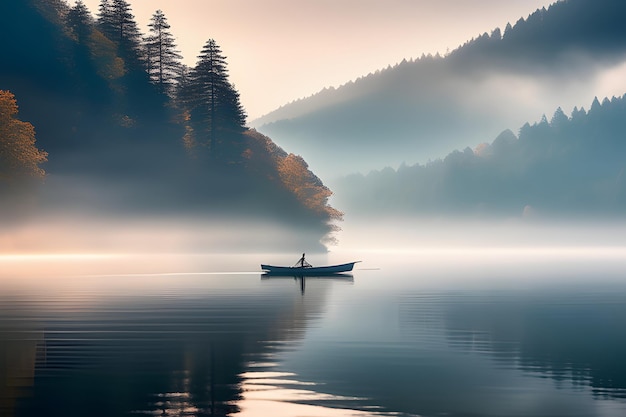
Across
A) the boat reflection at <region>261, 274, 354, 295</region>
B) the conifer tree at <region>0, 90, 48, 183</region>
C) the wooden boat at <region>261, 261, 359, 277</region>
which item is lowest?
the boat reflection at <region>261, 274, 354, 295</region>

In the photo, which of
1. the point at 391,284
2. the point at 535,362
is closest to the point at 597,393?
the point at 535,362

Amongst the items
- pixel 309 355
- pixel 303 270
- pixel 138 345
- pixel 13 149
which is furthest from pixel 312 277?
→ pixel 309 355

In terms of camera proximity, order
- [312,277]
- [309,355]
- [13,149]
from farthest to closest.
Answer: [13,149] → [312,277] → [309,355]

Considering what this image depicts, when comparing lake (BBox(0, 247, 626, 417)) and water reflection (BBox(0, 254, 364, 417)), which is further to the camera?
water reflection (BBox(0, 254, 364, 417))

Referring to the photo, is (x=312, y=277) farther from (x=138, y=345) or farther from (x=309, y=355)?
(x=309, y=355)

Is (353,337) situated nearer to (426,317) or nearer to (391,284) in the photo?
(426,317)

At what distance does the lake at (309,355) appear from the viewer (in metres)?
29.2

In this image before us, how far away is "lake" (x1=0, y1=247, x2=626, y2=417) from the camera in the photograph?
2923 cm

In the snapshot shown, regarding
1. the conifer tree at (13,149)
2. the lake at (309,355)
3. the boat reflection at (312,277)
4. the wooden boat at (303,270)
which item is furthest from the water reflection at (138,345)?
the conifer tree at (13,149)

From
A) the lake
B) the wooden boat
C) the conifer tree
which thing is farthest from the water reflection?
the conifer tree

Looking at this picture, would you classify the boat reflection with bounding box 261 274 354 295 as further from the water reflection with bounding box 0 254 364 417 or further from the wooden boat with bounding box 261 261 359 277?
the water reflection with bounding box 0 254 364 417

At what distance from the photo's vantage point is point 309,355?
39938 mm

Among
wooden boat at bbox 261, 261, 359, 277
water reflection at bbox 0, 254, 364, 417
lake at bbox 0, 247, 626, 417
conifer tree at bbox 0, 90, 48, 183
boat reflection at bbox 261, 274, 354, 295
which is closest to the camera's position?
lake at bbox 0, 247, 626, 417

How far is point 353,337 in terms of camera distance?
47312mm
